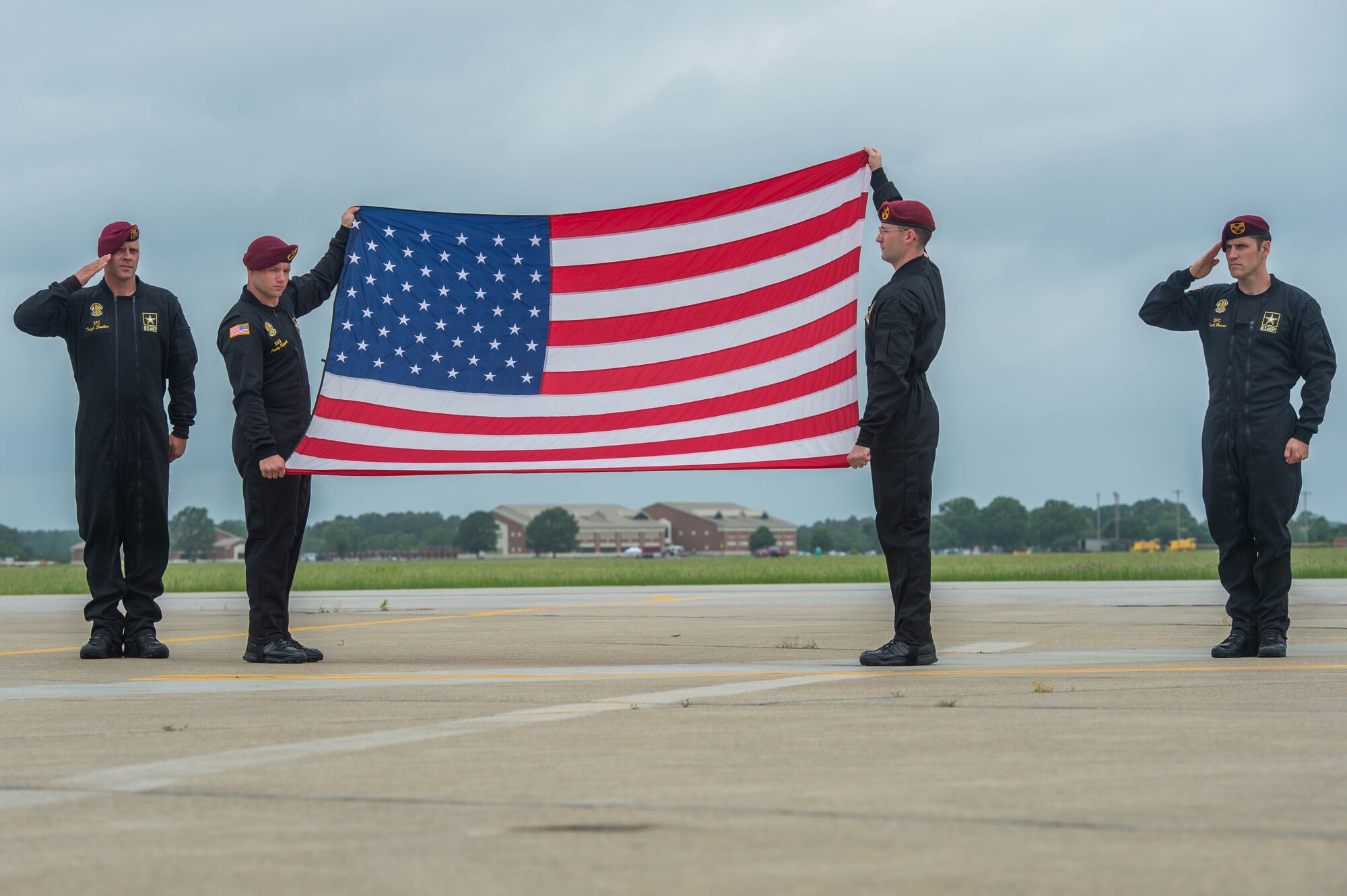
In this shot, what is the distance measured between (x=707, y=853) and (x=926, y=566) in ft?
14.1

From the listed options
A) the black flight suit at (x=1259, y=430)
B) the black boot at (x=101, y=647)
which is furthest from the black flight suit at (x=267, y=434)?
the black flight suit at (x=1259, y=430)

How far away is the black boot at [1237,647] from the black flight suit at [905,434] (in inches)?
62.5

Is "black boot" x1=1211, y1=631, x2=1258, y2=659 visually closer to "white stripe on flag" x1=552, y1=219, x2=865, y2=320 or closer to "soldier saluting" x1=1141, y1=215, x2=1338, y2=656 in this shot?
"soldier saluting" x1=1141, y1=215, x2=1338, y2=656

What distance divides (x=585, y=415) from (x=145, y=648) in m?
2.90

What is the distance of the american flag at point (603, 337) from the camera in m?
7.80

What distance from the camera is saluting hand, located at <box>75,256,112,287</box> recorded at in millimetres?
7613

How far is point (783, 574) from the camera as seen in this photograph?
29.2 meters

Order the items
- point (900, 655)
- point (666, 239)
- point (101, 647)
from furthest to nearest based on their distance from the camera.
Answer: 1. point (666, 239)
2. point (101, 647)
3. point (900, 655)

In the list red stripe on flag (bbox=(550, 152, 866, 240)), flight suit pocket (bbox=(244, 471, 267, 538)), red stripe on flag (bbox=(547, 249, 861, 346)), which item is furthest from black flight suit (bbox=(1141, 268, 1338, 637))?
flight suit pocket (bbox=(244, 471, 267, 538))

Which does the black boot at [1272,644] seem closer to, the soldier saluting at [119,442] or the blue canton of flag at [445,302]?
the blue canton of flag at [445,302]

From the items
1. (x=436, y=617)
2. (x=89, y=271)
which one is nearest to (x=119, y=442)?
(x=89, y=271)

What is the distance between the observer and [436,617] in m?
12.1

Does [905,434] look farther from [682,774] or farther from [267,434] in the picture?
[682,774]

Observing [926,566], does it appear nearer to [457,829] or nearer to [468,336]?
[468,336]
